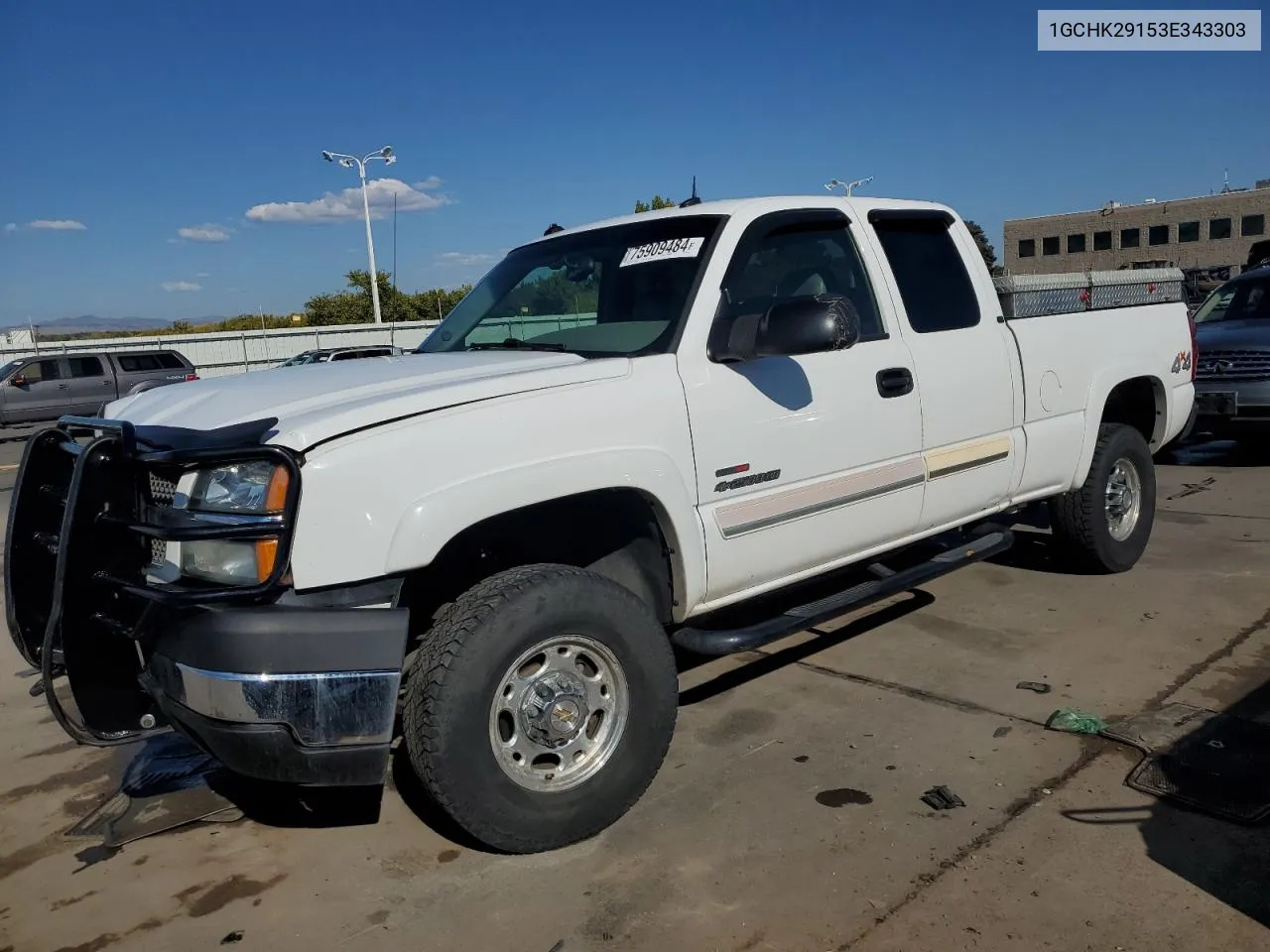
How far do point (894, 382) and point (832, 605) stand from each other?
0.94 m

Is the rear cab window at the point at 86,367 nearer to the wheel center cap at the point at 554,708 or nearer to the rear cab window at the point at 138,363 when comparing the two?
the rear cab window at the point at 138,363

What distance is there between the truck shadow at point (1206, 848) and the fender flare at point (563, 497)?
1467 mm

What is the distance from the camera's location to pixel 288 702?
2.62 m

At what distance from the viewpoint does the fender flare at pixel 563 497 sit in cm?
275

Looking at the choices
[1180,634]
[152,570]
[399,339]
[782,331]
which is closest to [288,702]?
[152,570]

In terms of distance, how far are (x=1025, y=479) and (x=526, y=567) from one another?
2873 mm

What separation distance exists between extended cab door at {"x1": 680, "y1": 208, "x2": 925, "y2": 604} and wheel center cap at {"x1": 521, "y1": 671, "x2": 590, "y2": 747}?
68cm

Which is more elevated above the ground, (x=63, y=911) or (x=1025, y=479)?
(x=1025, y=479)

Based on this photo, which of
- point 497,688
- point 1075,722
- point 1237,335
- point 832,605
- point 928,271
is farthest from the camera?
point 1237,335

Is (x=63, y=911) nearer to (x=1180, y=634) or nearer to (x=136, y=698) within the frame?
(x=136, y=698)

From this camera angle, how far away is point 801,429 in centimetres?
372

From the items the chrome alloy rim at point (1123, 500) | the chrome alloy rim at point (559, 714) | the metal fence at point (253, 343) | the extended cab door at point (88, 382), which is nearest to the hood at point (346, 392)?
the chrome alloy rim at point (559, 714)

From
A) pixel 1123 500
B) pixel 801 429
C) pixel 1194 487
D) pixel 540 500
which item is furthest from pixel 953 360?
pixel 1194 487

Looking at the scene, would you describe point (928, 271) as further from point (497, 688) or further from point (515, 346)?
point (497, 688)
